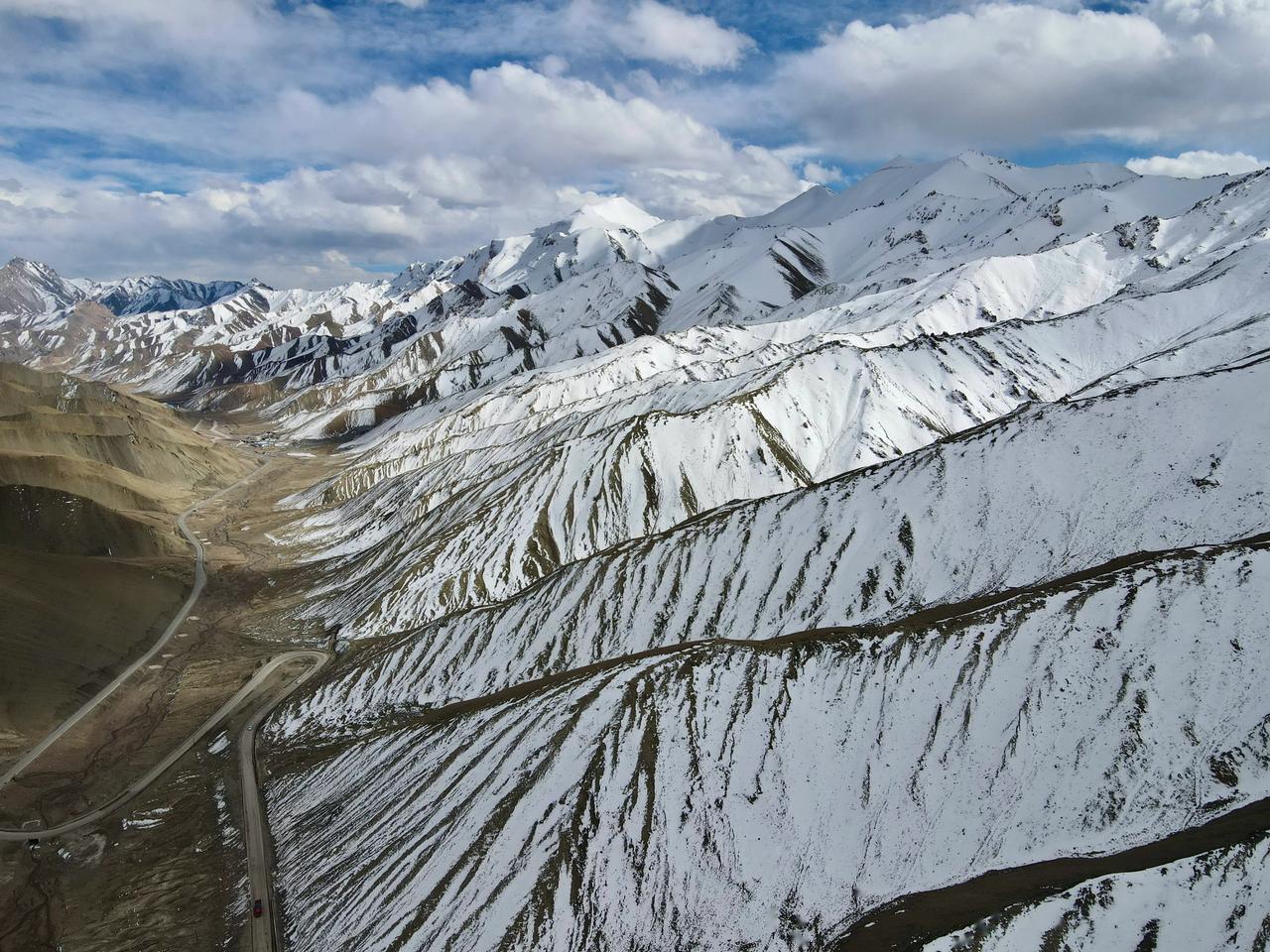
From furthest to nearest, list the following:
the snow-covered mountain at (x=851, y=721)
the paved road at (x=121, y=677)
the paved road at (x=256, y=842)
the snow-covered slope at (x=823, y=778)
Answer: the paved road at (x=121, y=677)
the paved road at (x=256, y=842)
the snow-covered slope at (x=823, y=778)
the snow-covered mountain at (x=851, y=721)

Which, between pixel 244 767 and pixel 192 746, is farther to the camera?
pixel 192 746

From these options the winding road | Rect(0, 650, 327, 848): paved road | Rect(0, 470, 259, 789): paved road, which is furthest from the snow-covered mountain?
Rect(0, 470, 259, 789): paved road

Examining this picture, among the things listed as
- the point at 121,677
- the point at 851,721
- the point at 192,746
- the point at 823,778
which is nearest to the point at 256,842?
the point at 192,746

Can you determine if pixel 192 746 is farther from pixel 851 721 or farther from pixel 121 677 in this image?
pixel 851 721

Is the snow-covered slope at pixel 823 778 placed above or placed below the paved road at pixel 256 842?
above

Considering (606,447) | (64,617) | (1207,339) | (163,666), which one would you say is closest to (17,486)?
(64,617)

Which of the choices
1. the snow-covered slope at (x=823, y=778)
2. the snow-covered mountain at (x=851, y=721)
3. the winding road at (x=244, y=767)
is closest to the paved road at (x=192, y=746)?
the winding road at (x=244, y=767)

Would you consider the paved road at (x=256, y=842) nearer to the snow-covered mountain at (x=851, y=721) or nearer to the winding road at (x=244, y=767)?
the winding road at (x=244, y=767)
